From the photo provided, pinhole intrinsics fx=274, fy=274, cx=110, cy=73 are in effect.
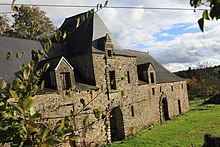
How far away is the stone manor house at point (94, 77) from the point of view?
14.2 meters

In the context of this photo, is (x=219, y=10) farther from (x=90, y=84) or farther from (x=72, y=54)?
(x=72, y=54)

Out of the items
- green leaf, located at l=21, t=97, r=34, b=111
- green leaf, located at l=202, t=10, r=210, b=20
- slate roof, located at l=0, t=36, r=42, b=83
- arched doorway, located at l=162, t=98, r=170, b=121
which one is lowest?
arched doorway, located at l=162, t=98, r=170, b=121

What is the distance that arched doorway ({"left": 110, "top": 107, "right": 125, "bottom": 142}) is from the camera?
1886 cm

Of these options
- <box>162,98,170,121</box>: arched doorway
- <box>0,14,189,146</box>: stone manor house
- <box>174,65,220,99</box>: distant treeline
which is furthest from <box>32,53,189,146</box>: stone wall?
<box>174,65,220,99</box>: distant treeline

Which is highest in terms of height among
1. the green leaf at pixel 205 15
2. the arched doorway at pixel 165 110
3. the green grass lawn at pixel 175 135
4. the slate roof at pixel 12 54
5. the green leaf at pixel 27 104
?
the slate roof at pixel 12 54

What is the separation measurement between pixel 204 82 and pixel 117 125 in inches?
1085

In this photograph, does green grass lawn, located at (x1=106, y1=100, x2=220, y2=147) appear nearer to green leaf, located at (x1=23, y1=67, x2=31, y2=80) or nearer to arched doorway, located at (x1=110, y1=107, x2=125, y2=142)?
arched doorway, located at (x1=110, y1=107, x2=125, y2=142)

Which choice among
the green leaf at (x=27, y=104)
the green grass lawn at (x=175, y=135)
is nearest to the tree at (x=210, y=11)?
the green leaf at (x=27, y=104)

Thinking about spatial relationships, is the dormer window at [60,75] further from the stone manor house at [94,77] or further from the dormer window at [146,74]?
the dormer window at [146,74]

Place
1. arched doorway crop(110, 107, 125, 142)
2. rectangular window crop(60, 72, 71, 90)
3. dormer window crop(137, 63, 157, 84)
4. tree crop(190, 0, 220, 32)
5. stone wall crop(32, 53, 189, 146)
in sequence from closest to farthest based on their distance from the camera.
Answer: tree crop(190, 0, 220, 32)
stone wall crop(32, 53, 189, 146)
rectangular window crop(60, 72, 71, 90)
arched doorway crop(110, 107, 125, 142)
dormer window crop(137, 63, 157, 84)

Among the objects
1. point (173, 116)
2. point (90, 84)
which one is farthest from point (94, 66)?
point (173, 116)

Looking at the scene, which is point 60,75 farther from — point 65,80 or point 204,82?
point 204,82

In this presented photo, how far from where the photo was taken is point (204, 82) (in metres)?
42.7

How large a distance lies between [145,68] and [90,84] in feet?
27.8
